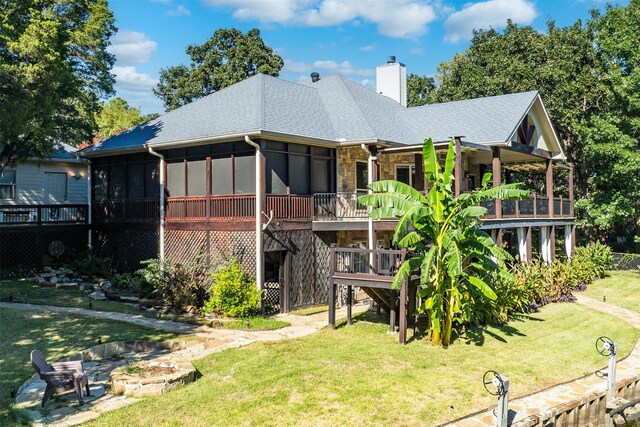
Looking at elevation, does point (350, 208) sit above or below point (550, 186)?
below

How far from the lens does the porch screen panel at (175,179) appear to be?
20.2m

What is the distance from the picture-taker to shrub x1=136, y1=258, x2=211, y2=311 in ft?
55.6

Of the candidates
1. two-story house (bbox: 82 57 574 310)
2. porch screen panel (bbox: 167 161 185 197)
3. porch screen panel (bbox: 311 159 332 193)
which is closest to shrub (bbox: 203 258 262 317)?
two-story house (bbox: 82 57 574 310)

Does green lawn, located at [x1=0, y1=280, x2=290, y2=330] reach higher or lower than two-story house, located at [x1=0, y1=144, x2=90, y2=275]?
lower

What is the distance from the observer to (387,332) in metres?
14.6

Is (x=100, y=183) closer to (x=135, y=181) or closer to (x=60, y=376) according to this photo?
(x=135, y=181)

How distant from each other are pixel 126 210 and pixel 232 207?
20.8ft

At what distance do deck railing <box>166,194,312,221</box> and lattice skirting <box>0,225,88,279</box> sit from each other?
5655 millimetres

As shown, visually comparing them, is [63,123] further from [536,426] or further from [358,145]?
[536,426]

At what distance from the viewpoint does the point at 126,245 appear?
2188 cm

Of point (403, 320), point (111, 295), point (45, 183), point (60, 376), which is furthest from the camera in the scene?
point (45, 183)

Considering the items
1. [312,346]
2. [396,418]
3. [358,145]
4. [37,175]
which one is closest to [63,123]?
[37,175]

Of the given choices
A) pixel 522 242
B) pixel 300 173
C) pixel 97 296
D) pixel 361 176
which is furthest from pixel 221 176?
pixel 522 242

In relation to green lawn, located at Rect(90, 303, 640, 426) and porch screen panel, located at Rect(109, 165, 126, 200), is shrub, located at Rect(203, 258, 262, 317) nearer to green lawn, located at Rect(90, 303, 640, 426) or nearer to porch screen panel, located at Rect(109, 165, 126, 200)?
green lawn, located at Rect(90, 303, 640, 426)
